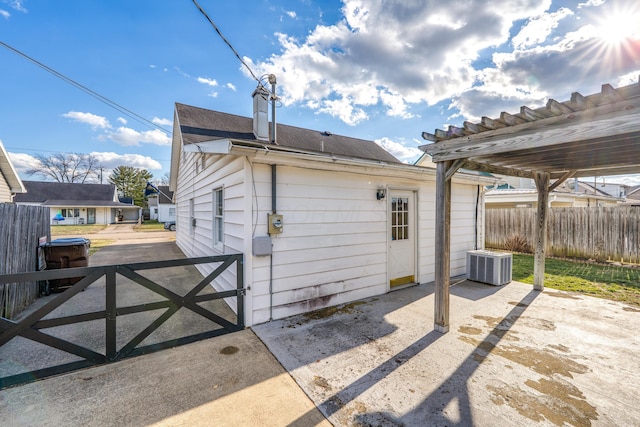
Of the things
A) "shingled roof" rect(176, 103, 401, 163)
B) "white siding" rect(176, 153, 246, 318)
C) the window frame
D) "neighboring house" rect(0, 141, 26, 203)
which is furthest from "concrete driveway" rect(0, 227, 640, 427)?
"neighboring house" rect(0, 141, 26, 203)

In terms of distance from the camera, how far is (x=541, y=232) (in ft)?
17.3

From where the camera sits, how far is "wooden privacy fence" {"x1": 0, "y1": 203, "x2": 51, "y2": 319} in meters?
3.76

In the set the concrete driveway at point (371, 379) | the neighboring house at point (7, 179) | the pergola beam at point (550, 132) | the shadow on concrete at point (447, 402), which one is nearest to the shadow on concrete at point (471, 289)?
the concrete driveway at point (371, 379)

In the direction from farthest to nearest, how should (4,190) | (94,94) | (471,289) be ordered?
(4,190) → (94,94) → (471,289)

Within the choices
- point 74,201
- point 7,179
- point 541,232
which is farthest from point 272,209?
point 74,201

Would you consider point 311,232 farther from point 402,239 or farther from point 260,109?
point 260,109

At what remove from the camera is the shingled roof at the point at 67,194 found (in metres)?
27.0

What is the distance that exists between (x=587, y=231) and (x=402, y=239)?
7.07 meters

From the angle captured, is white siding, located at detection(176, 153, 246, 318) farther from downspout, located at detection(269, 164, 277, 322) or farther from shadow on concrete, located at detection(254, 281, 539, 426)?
shadow on concrete, located at detection(254, 281, 539, 426)

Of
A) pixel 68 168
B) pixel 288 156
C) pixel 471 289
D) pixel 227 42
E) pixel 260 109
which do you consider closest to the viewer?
pixel 288 156

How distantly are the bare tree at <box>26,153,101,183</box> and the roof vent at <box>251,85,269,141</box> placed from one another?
1846 inches

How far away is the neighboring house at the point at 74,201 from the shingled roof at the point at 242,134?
28.1 m

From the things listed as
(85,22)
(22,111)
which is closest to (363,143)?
(85,22)

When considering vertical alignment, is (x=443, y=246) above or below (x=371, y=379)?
above
